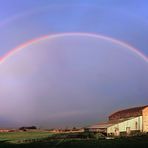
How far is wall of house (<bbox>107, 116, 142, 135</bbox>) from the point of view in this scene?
233 ft

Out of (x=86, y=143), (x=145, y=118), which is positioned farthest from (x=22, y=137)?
(x=86, y=143)

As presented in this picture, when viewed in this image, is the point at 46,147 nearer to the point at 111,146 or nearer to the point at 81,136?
the point at 111,146

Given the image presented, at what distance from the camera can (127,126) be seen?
71750 millimetres

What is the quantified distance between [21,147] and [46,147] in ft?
10.1

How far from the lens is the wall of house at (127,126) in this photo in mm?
71062

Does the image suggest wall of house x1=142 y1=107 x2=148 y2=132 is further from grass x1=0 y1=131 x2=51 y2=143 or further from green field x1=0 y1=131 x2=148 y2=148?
green field x1=0 y1=131 x2=148 y2=148

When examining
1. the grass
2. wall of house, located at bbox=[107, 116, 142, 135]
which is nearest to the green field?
the grass

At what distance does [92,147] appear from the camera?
118ft

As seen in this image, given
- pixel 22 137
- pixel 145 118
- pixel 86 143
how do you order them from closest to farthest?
pixel 86 143 < pixel 22 137 < pixel 145 118

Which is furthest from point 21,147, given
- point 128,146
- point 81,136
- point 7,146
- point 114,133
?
point 114,133

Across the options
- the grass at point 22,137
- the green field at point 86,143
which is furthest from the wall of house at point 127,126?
the green field at point 86,143

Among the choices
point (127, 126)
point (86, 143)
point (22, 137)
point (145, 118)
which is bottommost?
point (86, 143)

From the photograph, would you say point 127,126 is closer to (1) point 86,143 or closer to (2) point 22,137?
(2) point 22,137

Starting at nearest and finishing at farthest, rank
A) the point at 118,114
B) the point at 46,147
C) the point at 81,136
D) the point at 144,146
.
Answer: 1. the point at 144,146
2. the point at 46,147
3. the point at 81,136
4. the point at 118,114
